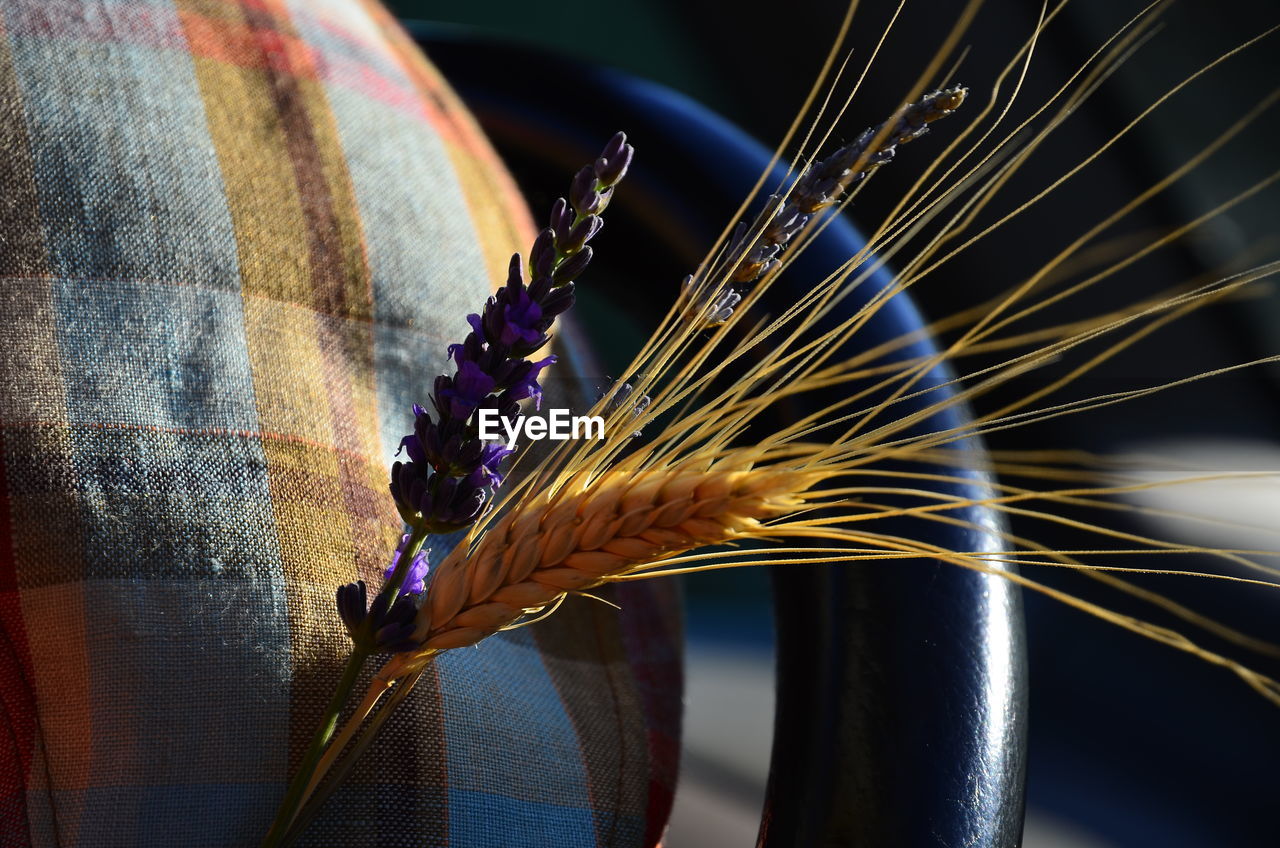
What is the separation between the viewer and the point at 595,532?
0.96ft

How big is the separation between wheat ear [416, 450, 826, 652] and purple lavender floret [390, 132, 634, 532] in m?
0.02

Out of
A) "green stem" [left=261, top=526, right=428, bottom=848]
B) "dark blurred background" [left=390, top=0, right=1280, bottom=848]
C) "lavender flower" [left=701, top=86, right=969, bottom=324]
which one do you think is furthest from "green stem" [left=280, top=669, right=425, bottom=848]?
"dark blurred background" [left=390, top=0, right=1280, bottom=848]

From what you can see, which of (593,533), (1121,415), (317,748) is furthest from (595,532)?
(1121,415)

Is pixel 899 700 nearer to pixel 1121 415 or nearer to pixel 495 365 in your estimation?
pixel 495 365

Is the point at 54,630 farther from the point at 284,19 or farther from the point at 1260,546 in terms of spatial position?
the point at 1260,546

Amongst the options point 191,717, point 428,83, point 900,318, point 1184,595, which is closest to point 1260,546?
point 1184,595

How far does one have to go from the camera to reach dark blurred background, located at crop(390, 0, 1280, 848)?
111 cm

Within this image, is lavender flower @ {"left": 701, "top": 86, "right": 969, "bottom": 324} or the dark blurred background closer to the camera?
lavender flower @ {"left": 701, "top": 86, "right": 969, "bottom": 324}

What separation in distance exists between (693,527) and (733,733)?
3.22ft

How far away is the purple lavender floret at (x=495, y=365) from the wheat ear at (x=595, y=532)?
0.02m

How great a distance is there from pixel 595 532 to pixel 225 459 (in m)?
0.19

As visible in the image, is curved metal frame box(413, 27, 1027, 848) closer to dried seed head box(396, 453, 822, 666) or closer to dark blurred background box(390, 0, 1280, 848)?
dried seed head box(396, 453, 822, 666)

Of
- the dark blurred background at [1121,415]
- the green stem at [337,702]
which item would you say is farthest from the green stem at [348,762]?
the dark blurred background at [1121,415]

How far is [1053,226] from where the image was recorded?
53.8 inches
